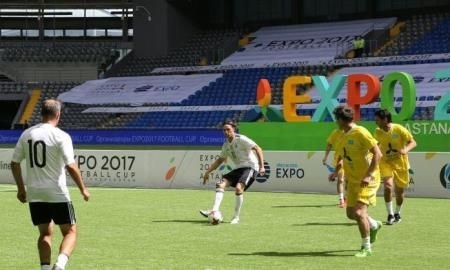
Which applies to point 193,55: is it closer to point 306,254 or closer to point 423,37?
point 423,37

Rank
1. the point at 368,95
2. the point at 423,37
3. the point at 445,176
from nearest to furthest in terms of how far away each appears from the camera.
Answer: the point at 445,176, the point at 368,95, the point at 423,37

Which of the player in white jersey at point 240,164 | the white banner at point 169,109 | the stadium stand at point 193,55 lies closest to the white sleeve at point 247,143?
the player in white jersey at point 240,164

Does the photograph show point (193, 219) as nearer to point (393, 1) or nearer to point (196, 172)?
point (196, 172)

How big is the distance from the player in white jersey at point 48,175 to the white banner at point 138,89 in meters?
39.1

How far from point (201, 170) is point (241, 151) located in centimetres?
1242

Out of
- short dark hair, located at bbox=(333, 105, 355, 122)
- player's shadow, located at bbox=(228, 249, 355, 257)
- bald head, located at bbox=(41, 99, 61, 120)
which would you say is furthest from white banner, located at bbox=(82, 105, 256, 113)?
bald head, located at bbox=(41, 99, 61, 120)

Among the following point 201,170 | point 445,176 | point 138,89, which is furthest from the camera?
point 138,89

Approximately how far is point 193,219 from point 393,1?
34964 millimetres

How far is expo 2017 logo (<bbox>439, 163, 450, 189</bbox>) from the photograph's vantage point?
2445cm

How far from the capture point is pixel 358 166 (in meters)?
11.7

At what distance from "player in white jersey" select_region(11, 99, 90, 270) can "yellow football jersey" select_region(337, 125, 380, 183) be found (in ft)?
12.5

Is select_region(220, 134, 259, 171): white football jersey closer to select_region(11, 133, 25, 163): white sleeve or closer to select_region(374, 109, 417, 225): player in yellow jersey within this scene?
select_region(374, 109, 417, 225): player in yellow jersey

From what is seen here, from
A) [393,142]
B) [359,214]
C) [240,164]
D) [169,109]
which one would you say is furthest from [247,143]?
[169,109]

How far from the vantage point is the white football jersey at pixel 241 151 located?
16.8m
